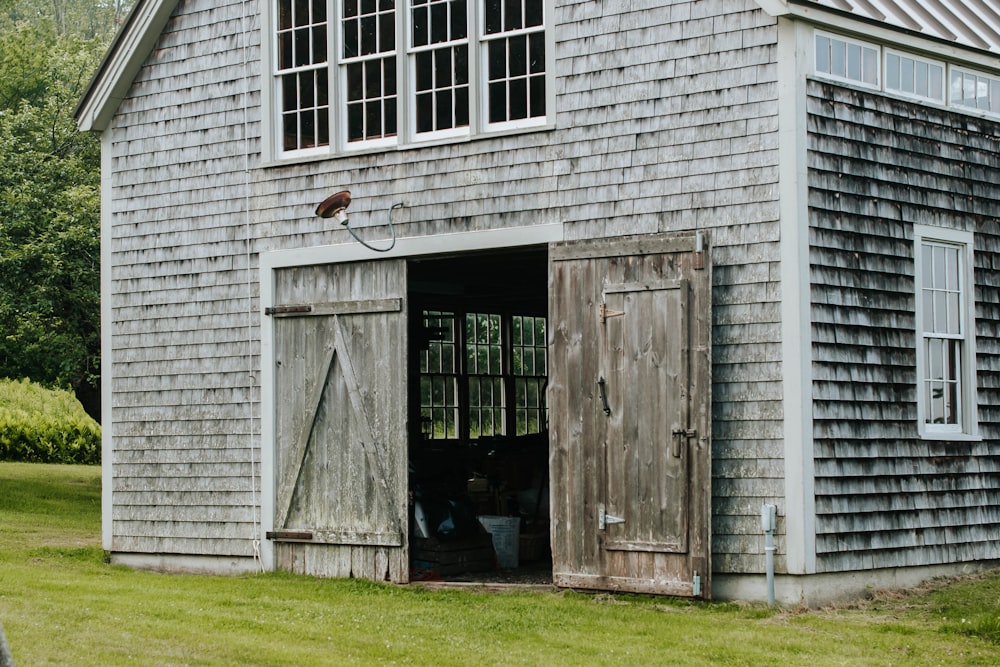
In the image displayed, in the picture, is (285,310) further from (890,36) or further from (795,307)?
(890,36)

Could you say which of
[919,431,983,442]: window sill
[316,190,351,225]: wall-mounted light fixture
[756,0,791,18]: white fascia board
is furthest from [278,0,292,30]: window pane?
[919,431,983,442]: window sill

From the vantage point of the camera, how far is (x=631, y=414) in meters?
11.1

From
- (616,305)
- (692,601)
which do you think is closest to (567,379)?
(616,305)

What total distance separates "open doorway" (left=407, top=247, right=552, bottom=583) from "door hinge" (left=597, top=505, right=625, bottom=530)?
61.0 inches

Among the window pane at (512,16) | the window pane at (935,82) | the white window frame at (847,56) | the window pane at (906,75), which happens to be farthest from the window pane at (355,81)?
the window pane at (935,82)

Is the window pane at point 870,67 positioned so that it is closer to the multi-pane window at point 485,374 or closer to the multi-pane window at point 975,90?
the multi-pane window at point 975,90

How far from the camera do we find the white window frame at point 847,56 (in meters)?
10.7

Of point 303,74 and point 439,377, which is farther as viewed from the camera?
point 439,377

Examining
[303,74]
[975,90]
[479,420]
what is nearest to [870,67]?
[975,90]

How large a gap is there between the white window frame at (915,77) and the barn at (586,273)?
0.03m

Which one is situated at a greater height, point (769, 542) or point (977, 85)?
point (977, 85)

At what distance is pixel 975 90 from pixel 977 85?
6 cm

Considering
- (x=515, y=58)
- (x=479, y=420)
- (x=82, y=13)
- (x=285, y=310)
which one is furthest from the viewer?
(x=82, y=13)

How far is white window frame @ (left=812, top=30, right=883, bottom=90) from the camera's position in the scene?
1071 cm
